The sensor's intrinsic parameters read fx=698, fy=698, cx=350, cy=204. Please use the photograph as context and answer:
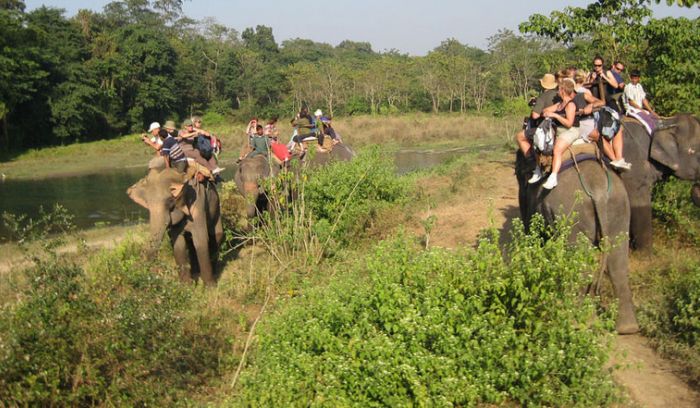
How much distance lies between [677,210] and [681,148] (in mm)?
877

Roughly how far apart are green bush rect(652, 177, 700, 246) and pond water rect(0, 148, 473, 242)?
34.2ft

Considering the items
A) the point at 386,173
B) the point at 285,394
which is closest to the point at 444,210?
the point at 386,173

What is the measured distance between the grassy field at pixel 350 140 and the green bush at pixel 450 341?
27.6 metres

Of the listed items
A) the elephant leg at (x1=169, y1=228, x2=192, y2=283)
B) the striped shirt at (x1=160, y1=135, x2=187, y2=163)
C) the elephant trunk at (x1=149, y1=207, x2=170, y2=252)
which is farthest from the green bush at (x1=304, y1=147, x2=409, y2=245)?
the elephant trunk at (x1=149, y1=207, x2=170, y2=252)

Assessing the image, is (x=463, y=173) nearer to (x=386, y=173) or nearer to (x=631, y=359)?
(x=386, y=173)

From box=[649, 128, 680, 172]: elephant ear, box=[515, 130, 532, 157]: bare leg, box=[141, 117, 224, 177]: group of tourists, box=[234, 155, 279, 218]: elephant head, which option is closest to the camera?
box=[515, 130, 532, 157]: bare leg

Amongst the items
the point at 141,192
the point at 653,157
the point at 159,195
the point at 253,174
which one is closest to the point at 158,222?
the point at 159,195

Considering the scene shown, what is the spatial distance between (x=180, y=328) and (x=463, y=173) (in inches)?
454

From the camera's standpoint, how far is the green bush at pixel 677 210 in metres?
7.82

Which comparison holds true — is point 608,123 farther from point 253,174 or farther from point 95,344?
point 253,174

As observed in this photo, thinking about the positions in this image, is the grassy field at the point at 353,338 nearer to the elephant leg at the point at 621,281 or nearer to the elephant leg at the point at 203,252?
the elephant leg at the point at 621,281

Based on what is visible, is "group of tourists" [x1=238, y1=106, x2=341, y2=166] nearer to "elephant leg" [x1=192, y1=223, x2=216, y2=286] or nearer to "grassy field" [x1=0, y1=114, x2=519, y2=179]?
"elephant leg" [x1=192, y1=223, x2=216, y2=286]

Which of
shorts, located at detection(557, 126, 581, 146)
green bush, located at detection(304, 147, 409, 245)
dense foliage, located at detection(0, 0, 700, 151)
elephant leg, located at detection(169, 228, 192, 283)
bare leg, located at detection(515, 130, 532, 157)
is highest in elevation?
dense foliage, located at detection(0, 0, 700, 151)

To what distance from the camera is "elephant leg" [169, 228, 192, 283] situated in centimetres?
834
